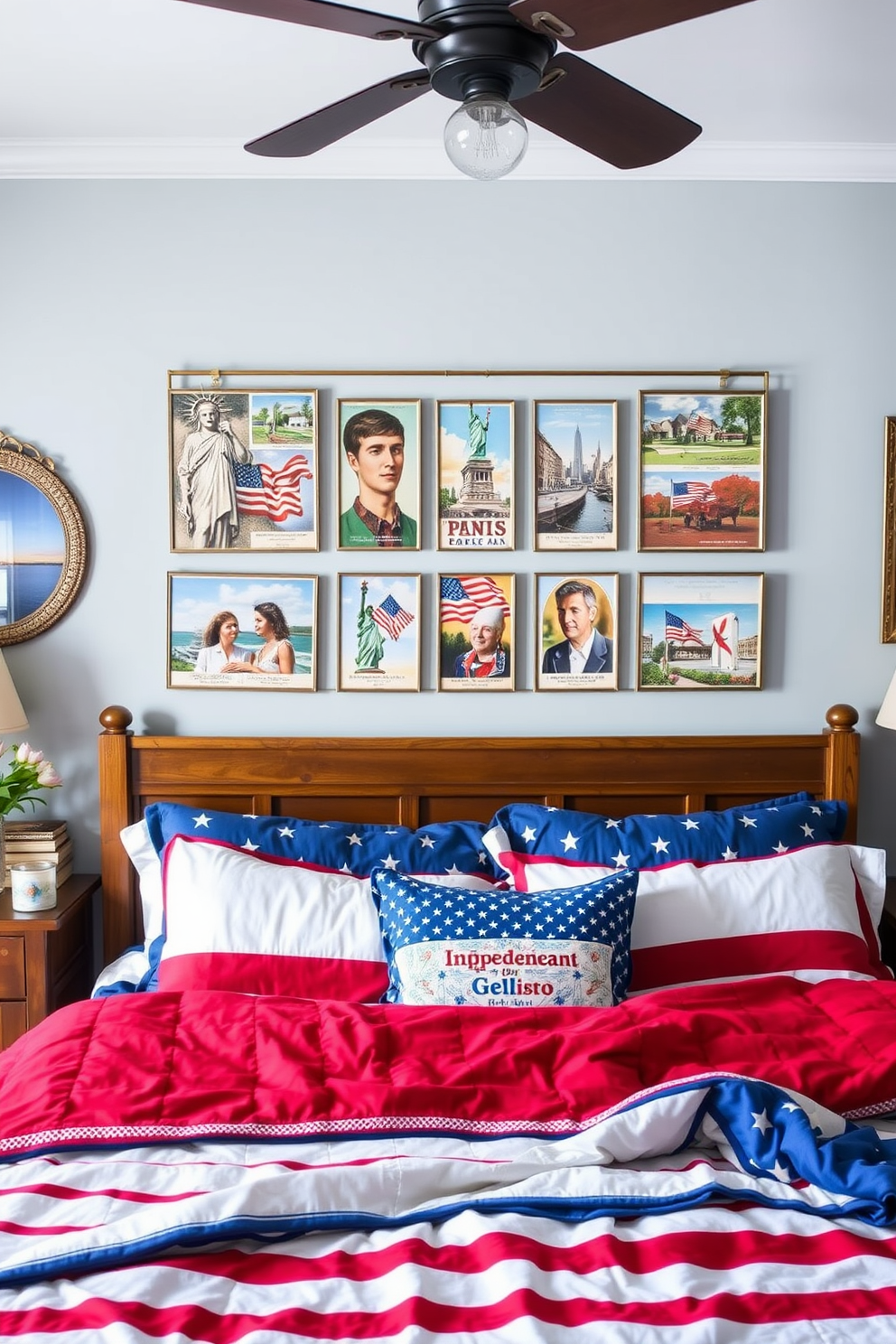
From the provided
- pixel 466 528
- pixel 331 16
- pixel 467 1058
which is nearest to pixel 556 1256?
pixel 467 1058

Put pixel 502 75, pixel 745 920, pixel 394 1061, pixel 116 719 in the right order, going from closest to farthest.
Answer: pixel 502 75 → pixel 394 1061 → pixel 745 920 → pixel 116 719

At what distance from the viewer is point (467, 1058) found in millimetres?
1793

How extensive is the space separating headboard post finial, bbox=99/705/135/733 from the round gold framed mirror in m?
0.31

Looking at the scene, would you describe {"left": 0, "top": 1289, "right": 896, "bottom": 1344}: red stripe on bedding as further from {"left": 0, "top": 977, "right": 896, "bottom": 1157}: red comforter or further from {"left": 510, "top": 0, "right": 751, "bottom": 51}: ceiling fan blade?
{"left": 510, "top": 0, "right": 751, "bottom": 51}: ceiling fan blade

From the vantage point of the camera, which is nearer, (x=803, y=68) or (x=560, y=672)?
(x=803, y=68)

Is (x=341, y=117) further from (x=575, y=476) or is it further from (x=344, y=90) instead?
(x=575, y=476)

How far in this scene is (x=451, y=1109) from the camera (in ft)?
5.46

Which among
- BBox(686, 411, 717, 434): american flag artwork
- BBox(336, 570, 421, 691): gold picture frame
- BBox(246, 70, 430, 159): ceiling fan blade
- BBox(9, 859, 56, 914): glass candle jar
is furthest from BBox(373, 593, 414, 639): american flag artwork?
BBox(246, 70, 430, 159): ceiling fan blade

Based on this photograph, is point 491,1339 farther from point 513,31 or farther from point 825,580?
point 825,580

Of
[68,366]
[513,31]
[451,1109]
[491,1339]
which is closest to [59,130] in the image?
[68,366]

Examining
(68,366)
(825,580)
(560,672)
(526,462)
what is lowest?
(560,672)

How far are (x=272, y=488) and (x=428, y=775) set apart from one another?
87 cm

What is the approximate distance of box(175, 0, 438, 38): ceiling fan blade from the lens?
4.38 ft

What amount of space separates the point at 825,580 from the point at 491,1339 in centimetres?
216
